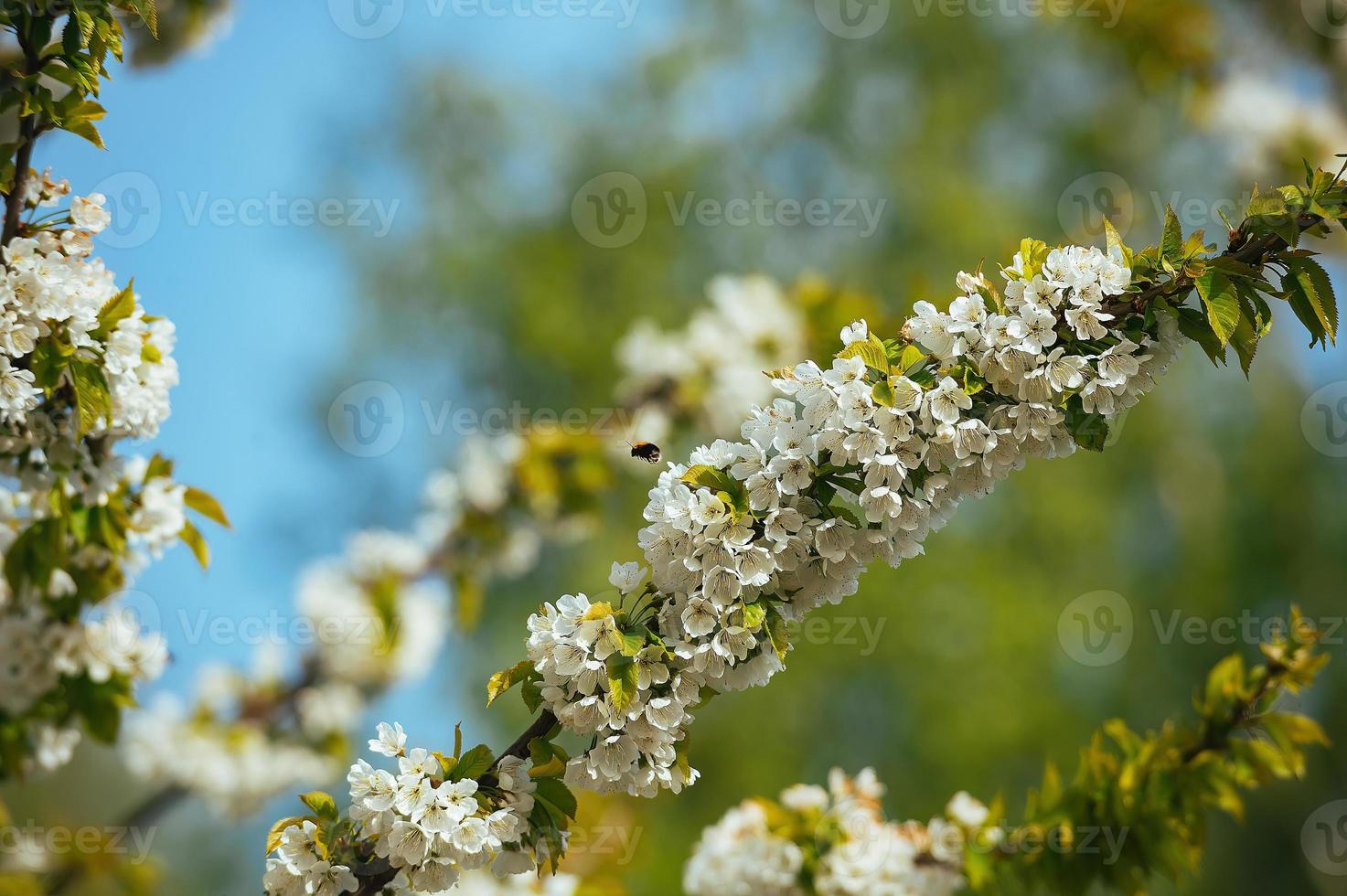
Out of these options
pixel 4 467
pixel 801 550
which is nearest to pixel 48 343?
pixel 4 467

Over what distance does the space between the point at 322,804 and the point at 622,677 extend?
56 centimetres

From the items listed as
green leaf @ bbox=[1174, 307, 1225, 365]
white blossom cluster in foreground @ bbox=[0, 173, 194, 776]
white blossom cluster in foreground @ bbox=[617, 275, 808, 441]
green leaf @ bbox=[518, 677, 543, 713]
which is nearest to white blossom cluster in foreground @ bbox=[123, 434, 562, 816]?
white blossom cluster in foreground @ bbox=[617, 275, 808, 441]

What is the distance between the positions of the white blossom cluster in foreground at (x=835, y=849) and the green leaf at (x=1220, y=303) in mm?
1439

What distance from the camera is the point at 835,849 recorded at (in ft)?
8.49

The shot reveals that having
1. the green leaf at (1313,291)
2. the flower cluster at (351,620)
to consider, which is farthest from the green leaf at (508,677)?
the flower cluster at (351,620)

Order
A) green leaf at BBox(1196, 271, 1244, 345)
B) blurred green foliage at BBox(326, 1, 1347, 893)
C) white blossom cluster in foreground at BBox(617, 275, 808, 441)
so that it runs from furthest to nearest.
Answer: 1. blurred green foliage at BBox(326, 1, 1347, 893)
2. white blossom cluster in foreground at BBox(617, 275, 808, 441)
3. green leaf at BBox(1196, 271, 1244, 345)

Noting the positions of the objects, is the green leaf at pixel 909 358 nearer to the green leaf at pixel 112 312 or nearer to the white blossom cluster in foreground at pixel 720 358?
the green leaf at pixel 112 312

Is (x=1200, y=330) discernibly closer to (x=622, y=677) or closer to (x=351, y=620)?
(x=622, y=677)

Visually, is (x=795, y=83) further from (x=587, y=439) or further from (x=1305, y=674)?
(x=1305, y=674)

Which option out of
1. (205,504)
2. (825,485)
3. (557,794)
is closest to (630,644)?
(557,794)

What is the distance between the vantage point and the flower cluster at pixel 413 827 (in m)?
1.61

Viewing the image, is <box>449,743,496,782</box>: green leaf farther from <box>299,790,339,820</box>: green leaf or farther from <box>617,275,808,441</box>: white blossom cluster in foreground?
<box>617,275,808,441</box>: white blossom cluster in foreground

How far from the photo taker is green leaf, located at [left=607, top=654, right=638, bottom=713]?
62.4 inches

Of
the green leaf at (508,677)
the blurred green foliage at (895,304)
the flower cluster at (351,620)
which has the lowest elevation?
the green leaf at (508,677)
